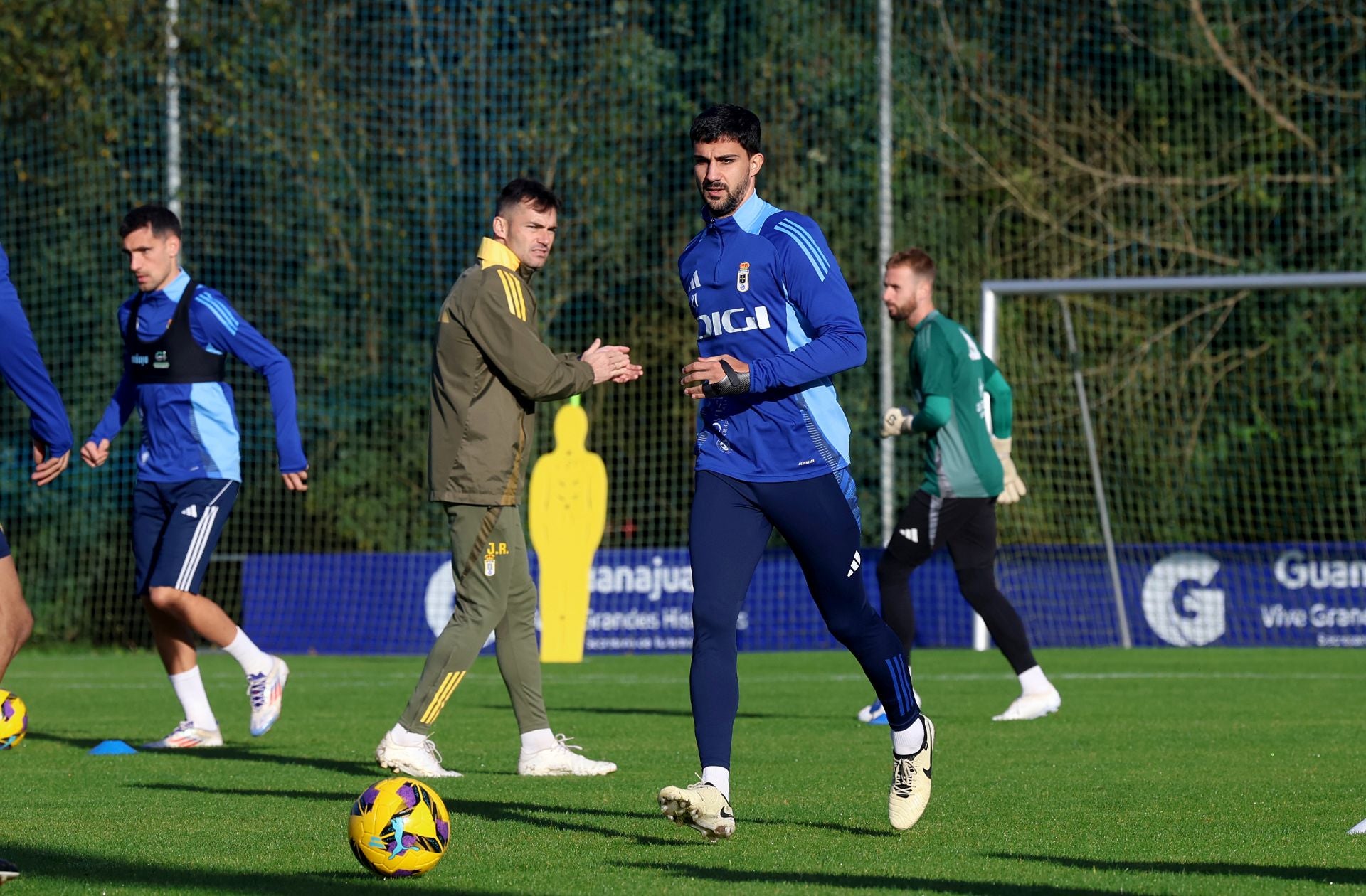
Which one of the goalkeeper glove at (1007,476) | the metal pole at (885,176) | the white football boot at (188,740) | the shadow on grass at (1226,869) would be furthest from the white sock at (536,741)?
the metal pole at (885,176)

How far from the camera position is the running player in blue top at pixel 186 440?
26.2 feet

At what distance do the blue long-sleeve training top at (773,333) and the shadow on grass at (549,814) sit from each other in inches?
42.4

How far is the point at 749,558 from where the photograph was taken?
17.2ft

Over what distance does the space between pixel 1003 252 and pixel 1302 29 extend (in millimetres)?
4626

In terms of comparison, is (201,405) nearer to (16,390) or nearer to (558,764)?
(558,764)

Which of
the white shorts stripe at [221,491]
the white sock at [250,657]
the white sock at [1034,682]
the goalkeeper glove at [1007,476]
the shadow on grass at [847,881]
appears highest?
the goalkeeper glove at [1007,476]

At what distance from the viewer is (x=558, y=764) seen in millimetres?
6926

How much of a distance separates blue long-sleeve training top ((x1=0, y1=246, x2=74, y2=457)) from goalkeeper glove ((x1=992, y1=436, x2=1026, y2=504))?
566 centimetres

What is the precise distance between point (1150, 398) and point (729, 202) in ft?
52.9

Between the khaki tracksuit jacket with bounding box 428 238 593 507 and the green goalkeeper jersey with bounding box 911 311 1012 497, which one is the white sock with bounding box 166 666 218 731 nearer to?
the khaki tracksuit jacket with bounding box 428 238 593 507

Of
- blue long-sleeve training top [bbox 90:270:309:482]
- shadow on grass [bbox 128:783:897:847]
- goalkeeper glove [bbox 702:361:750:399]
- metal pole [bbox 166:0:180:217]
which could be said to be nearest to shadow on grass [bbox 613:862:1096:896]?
shadow on grass [bbox 128:783:897:847]

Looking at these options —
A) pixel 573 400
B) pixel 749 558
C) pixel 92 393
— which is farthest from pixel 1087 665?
pixel 92 393

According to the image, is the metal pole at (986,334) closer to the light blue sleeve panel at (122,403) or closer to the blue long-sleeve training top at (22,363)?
the light blue sleeve panel at (122,403)

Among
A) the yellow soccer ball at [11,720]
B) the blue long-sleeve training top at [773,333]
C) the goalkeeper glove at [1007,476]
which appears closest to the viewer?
the blue long-sleeve training top at [773,333]
